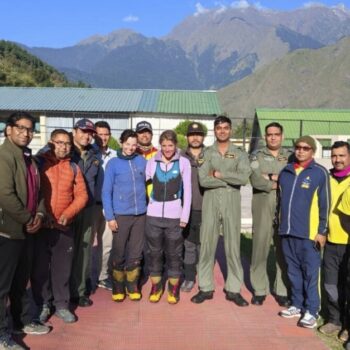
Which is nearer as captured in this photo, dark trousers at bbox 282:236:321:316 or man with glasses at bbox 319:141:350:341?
man with glasses at bbox 319:141:350:341

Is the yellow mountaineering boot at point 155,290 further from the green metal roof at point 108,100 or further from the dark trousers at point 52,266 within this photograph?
the green metal roof at point 108,100

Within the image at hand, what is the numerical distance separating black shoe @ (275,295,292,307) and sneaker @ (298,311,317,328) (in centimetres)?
39

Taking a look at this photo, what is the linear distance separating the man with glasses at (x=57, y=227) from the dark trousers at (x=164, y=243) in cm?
80

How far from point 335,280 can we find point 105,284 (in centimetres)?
242

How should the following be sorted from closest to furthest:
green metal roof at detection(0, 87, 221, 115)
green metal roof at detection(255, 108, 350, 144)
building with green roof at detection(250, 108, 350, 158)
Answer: green metal roof at detection(0, 87, 221, 115) → building with green roof at detection(250, 108, 350, 158) → green metal roof at detection(255, 108, 350, 144)

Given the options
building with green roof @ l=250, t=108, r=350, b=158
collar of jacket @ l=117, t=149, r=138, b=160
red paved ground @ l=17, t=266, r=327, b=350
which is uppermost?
building with green roof @ l=250, t=108, r=350, b=158

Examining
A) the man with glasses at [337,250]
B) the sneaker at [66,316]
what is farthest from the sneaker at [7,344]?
the man with glasses at [337,250]

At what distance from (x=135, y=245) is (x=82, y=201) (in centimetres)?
85

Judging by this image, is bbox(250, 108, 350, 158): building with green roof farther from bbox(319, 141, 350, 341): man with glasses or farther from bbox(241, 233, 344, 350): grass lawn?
bbox(319, 141, 350, 341): man with glasses

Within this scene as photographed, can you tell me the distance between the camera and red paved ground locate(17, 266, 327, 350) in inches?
144

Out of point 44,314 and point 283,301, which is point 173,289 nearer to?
point 283,301

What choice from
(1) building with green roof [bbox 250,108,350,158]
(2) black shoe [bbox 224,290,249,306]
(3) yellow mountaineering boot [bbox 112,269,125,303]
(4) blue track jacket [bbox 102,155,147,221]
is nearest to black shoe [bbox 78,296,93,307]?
(3) yellow mountaineering boot [bbox 112,269,125,303]

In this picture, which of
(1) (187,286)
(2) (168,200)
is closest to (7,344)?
(2) (168,200)

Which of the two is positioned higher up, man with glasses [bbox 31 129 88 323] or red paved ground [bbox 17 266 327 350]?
man with glasses [bbox 31 129 88 323]
